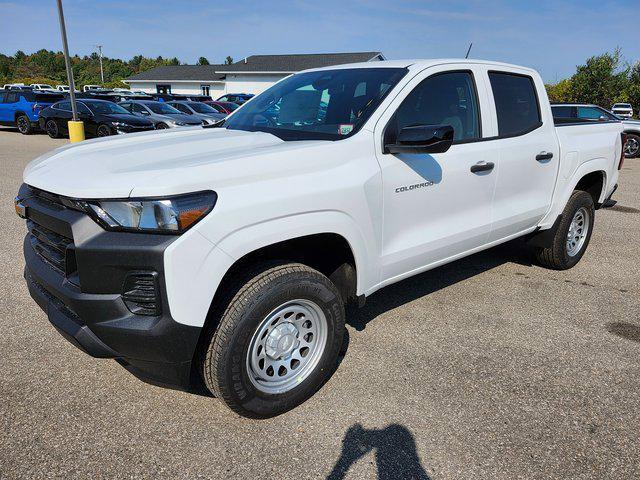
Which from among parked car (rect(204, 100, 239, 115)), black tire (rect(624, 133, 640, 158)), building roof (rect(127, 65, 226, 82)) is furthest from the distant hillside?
black tire (rect(624, 133, 640, 158))

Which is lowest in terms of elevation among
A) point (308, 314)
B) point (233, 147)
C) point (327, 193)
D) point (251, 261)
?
point (308, 314)

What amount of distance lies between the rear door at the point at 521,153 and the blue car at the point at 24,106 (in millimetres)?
20011

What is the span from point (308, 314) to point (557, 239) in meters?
3.06

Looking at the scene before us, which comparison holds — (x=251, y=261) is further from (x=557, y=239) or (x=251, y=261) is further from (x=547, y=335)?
(x=557, y=239)

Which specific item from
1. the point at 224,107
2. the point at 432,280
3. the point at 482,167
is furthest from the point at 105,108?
the point at 482,167

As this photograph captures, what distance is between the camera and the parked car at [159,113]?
1688cm

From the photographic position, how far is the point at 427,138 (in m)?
2.77

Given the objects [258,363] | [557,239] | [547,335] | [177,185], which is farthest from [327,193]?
[557,239]

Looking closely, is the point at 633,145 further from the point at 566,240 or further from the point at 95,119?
the point at 95,119

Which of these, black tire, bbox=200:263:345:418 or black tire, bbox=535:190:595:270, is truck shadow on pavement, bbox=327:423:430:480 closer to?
black tire, bbox=200:263:345:418

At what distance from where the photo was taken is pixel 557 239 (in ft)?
15.6

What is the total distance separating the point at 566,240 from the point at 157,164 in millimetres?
4019

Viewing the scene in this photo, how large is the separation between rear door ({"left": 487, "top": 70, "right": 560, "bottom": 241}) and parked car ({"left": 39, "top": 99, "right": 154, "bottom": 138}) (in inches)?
537

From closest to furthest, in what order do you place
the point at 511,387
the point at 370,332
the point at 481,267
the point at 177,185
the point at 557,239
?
the point at 177,185 < the point at 511,387 < the point at 370,332 < the point at 557,239 < the point at 481,267
